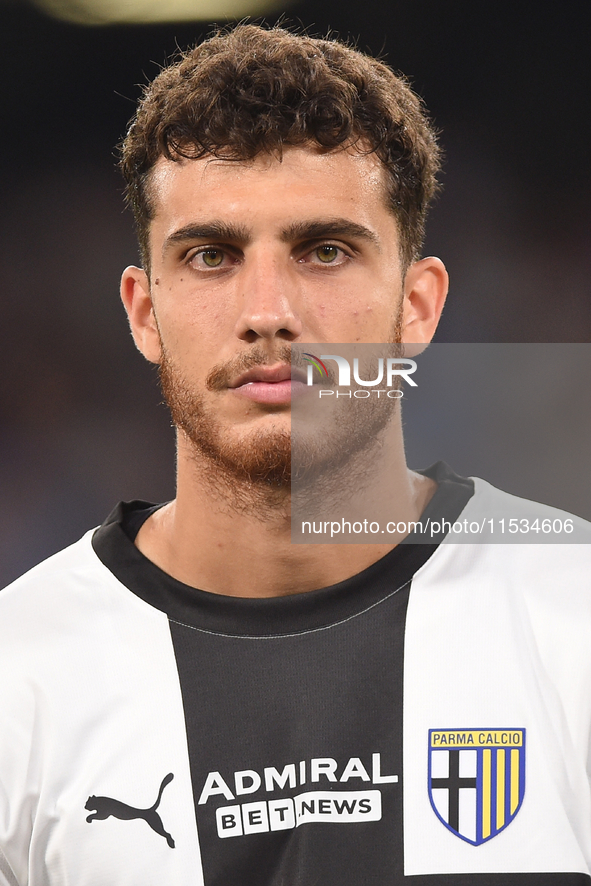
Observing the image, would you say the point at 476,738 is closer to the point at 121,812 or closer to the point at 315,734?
the point at 315,734

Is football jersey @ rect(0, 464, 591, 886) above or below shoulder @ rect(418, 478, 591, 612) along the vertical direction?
below

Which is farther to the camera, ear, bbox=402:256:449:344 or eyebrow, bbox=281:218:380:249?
ear, bbox=402:256:449:344

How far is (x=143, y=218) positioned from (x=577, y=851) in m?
1.74

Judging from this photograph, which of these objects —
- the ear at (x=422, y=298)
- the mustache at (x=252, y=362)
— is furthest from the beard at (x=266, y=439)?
the ear at (x=422, y=298)

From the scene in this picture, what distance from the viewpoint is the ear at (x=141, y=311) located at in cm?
210

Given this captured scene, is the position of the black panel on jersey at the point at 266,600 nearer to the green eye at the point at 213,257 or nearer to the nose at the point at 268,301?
the nose at the point at 268,301

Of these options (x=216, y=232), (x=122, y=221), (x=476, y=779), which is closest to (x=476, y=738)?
(x=476, y=779)

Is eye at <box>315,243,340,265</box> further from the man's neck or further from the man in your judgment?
the man's neck

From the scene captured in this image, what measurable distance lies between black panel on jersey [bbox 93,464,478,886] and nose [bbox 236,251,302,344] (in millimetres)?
594

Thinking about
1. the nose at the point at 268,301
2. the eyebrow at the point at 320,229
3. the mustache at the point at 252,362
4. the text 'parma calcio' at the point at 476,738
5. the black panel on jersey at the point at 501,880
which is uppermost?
the eyebrow at the point at 320,229

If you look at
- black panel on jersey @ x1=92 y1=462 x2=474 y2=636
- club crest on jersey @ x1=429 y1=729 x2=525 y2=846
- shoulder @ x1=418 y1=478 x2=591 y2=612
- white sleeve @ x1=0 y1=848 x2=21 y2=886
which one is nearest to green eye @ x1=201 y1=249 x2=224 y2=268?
black panel on jersey @ x1=92 y1=462 x2=474 y2=636

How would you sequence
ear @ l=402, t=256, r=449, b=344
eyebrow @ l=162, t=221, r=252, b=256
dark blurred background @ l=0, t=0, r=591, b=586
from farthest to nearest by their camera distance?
1. dark blurred background @ l=0, t=0, r=591, b=586
2. ear @ l=402, t=256, r=449, b=344
3. eyebrow @ l=162, t=221, r=252, b=256

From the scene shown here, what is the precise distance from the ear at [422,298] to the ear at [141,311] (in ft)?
2.07

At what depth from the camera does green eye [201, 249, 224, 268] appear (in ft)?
6.10
